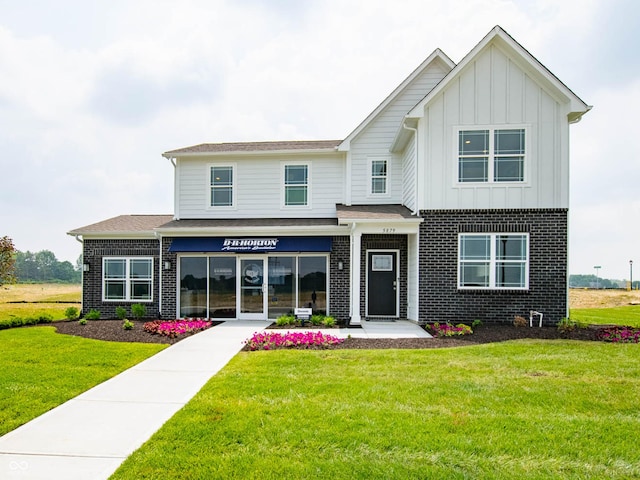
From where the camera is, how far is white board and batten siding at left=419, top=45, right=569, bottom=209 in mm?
11625

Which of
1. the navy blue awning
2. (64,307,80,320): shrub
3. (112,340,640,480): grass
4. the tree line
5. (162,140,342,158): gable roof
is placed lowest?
the tree line

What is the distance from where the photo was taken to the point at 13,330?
11109 mm

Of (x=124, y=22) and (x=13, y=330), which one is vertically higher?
(x=124, y=22)

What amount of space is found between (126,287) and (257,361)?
Result: 9.42 meters

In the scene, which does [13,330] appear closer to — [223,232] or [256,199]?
[223,232]

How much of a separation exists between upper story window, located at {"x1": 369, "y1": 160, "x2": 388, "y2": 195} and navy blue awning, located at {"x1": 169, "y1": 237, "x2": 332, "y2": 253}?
2.95 metres

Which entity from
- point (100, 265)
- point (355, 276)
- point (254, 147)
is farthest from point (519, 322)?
point (100, 265)

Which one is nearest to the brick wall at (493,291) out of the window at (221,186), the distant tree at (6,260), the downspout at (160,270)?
the window at (221,186)

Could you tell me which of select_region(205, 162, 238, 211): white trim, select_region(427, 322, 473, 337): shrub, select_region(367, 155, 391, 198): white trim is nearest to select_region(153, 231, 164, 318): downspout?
select_region(205, 162, 238, 211): white trim

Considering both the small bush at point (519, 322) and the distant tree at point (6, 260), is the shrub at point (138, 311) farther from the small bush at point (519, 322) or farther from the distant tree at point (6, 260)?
the small bush at point (519, 322)

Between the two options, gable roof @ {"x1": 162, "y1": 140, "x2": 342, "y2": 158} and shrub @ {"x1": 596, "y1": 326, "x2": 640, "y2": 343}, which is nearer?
→ shrub @ {"x1": 596, "y1": 326, "x2": 640, "y2": 343}

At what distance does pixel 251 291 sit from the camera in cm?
1362

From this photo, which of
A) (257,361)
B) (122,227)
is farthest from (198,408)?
(122,227)

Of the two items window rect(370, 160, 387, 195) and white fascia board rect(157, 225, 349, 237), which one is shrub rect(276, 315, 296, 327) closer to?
white fascia board rect(157, 225, 349, 237)
